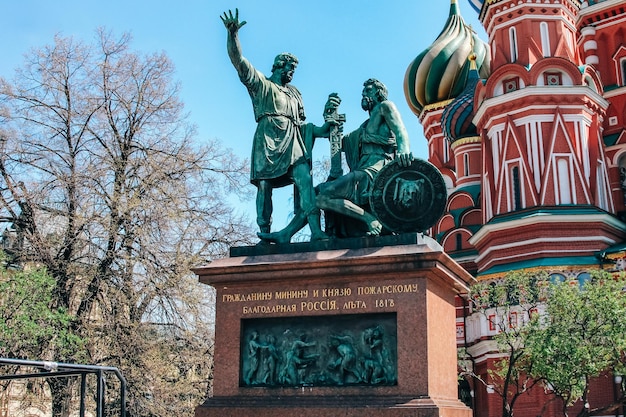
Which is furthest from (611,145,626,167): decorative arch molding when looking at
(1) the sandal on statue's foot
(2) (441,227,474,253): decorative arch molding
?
(1) the sandal on statue's foot

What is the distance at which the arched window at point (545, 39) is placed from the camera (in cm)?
3140

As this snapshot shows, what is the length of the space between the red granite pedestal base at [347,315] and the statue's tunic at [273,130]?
1.30 meters

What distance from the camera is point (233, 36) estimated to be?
11.1 metres

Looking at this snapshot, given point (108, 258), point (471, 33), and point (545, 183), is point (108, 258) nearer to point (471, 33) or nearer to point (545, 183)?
point (545, 183)

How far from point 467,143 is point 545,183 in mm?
8984

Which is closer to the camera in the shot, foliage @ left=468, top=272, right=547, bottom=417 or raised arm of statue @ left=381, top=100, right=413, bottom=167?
raised arm of statue @ left=381, top=100, right=413, bottom=167

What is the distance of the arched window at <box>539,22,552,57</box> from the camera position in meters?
31.4

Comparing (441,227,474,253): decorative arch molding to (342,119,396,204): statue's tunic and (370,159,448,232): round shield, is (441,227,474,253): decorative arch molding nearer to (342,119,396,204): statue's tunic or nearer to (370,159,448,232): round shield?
(342,119,396,204): statue's tunic

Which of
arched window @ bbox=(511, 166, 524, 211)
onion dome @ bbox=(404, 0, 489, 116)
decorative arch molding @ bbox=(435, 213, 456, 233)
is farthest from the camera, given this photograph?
onion dome @ bbox=(404, 0, 489, 116)

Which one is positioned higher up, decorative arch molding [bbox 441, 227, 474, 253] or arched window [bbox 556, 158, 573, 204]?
arched window [bbox 556, 158, 573, 204]

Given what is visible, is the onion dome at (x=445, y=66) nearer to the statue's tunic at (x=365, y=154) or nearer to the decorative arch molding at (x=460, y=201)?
the decorative arch molding at (x=460, y=201)

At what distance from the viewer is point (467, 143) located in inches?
1497

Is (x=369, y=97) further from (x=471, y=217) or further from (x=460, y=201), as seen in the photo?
(x=460, y=201)

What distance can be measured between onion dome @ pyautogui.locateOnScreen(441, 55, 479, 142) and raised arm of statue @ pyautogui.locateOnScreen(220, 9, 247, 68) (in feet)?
89.5
